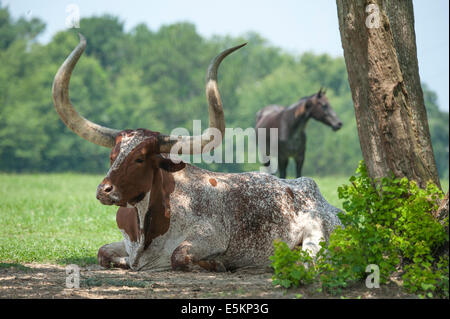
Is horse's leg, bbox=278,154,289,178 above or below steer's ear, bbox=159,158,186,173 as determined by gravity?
above

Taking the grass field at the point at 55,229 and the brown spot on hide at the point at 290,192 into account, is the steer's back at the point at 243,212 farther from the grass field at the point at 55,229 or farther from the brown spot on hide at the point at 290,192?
the grass field at the point at 55,229

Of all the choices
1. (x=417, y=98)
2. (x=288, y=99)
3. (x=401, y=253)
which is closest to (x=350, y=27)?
(x=417, y=98)

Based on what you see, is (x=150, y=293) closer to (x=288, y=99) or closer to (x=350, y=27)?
(x=350, y=27)

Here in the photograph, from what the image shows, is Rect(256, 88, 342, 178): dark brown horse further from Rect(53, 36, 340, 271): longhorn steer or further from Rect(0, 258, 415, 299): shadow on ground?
Rect(0, 258, 415, 299): shadow on ground

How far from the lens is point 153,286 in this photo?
5629mm

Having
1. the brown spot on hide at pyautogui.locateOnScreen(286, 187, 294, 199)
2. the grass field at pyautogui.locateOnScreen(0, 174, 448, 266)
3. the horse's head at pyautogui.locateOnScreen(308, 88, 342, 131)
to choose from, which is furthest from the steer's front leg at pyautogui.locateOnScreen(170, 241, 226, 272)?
the horse's head at pyautogui.locateOnScreen(308, 88, 342, 131)

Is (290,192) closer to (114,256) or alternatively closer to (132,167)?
(132,167)

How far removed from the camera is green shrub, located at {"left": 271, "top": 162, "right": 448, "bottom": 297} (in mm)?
4957

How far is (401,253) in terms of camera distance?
207 inches

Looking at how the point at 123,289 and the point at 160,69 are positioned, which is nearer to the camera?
the point at 123,289

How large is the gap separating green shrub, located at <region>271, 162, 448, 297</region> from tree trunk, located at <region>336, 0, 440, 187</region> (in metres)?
0.19

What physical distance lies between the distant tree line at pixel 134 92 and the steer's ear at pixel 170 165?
36517mm

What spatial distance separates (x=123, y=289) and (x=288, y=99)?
204 feet

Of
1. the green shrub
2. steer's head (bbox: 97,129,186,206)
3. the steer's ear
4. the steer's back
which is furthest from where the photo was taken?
the steer's back
